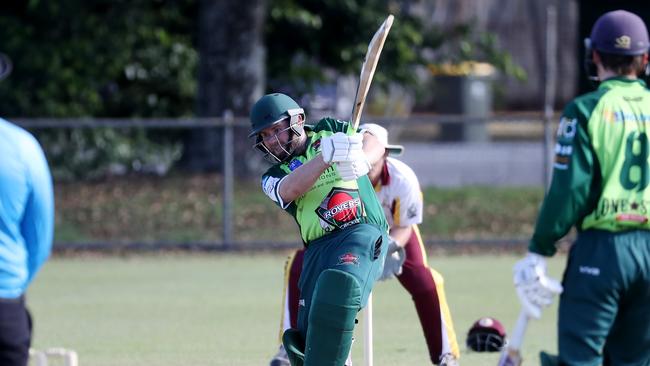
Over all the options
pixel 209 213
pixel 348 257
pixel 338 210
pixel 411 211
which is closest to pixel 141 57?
pixel 209 213

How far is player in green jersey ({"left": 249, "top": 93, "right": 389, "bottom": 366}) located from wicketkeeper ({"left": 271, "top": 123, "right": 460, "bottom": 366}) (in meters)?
1.12

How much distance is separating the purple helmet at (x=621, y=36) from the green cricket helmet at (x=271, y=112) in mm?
1686

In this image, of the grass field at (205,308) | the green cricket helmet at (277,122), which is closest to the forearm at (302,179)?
the green cricket helmet at (277,122)

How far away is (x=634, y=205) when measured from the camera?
5.02 meters

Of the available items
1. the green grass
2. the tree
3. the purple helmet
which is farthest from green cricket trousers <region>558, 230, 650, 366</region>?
the tree

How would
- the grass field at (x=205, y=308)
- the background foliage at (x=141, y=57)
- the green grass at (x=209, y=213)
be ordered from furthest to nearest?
the background foliage at (x=141, y=57) → the green grass at (x=209, y=213) → the grass field at (x=205, y=308)

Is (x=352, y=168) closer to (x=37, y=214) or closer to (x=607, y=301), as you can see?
(x=607, y=301)

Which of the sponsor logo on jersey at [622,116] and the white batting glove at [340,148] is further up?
the sponsor logo on jersey at [622,116]

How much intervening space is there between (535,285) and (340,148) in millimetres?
1234

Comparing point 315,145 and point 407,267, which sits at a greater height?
point 315,145

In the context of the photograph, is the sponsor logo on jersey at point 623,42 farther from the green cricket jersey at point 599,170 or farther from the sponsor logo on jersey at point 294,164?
the sponsor logo on jersey at point 294,164

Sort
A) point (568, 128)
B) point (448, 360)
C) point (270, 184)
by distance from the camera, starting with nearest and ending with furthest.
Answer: point (568, 128) < point (270, 184) < point (448, 360)

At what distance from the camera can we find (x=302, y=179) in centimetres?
596

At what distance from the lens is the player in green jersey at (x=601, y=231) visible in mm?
4906
